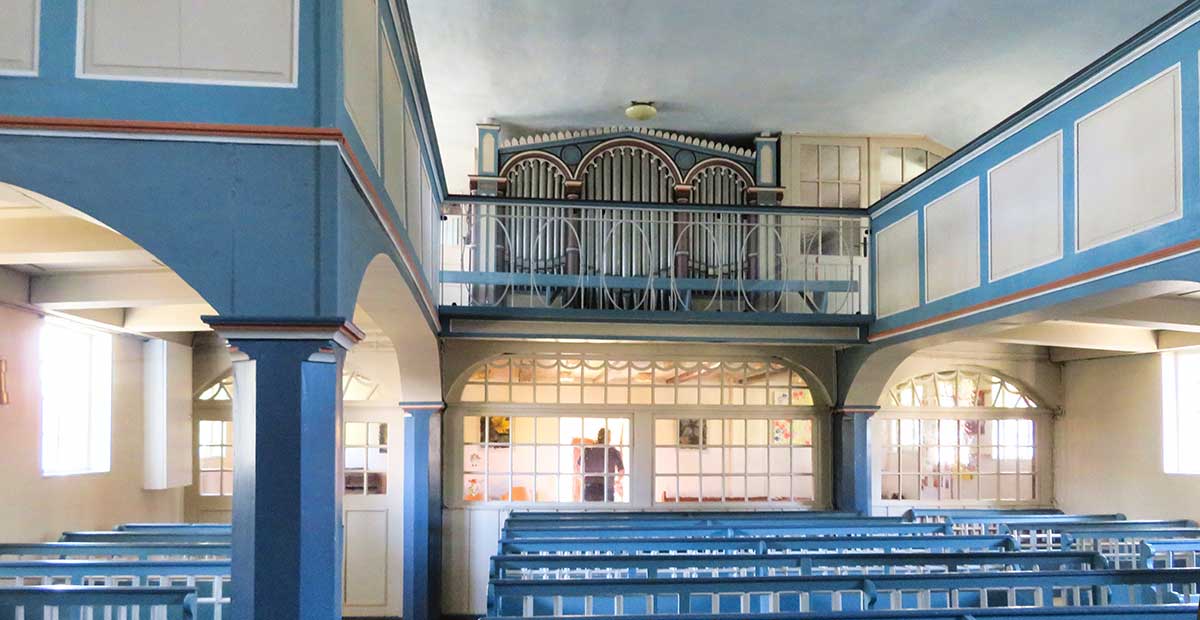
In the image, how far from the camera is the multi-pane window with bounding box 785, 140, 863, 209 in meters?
11.6

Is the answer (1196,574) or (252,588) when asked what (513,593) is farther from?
(1196,574)

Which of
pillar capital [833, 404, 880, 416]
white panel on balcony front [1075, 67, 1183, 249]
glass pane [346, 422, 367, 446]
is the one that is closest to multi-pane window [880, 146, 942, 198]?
pillar capital [833, 404, 880, 416]

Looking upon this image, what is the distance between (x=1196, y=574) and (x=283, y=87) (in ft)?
19.1

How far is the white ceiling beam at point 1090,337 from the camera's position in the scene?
31.1 feet

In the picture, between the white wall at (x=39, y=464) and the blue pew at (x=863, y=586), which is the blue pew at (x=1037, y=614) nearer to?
the blue pew at (x=863, y=586)

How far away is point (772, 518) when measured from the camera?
8.90 meters

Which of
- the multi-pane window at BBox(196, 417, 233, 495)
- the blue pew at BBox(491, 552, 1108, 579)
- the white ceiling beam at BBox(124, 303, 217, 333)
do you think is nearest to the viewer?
the blue pew at BBox(491, 552, 1108, 579)

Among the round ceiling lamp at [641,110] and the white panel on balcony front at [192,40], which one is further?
the round ceiling lamp at [641,110]

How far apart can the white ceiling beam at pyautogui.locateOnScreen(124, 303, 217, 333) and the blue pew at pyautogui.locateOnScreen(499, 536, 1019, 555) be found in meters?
4.02

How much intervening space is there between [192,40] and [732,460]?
902 centimetres

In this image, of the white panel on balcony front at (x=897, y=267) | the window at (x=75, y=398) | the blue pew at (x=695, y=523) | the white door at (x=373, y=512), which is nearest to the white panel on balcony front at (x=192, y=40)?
the window at (x=75, y=398)

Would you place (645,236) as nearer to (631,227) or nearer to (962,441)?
(631,227)

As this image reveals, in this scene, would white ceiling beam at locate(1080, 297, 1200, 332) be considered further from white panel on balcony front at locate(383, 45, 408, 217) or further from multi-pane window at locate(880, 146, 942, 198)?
white panel on balcony front at locate(383, 45, 408, 217)

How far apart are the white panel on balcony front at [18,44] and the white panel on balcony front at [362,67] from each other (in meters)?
1.16
